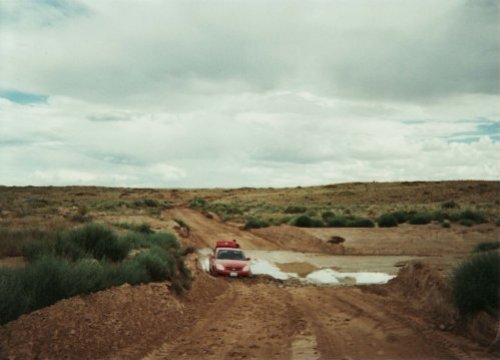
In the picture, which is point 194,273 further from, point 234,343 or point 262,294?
point 234,343

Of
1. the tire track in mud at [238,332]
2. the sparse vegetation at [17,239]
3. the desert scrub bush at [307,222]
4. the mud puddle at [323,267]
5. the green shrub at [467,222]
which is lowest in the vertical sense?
the mud puddle at [323,267]

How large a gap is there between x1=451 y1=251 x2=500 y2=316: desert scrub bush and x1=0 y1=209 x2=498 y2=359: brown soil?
1.40ft

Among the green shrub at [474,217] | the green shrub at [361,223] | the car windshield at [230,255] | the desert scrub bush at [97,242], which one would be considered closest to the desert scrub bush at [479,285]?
the desert scrub bush at [97,242]

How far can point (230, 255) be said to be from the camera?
26.3 meters

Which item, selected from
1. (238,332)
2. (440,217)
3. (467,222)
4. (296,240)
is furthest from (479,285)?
(440,217)

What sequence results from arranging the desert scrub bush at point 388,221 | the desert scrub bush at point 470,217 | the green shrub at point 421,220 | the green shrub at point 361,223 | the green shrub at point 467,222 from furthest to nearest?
the green shrub at point 361,223, the green shrub at point 421,220, the desert scrub bush at point 388,221, the desert scrub bush at point 470,217, the green shrub at point 467,222

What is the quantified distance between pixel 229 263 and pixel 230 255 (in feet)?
3.86

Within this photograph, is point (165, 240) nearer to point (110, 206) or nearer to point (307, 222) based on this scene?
point (307, 222)

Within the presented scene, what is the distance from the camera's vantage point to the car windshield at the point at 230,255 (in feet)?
85.4

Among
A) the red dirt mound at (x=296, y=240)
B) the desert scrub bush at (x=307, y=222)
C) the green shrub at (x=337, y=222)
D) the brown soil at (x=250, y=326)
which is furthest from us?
the desert scrub bush at (x=307, y=222)

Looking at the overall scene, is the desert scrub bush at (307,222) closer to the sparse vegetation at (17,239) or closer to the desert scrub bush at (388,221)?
A: the desert scrub bush at (388,221)

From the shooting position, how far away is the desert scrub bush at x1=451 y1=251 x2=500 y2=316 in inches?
451

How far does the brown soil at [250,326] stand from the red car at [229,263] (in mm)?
5016

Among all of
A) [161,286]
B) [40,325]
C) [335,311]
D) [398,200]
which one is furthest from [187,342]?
[398,200]
